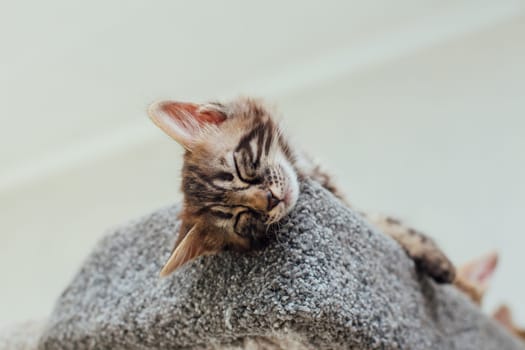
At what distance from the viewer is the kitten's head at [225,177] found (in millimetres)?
857

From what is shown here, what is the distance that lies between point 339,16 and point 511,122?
712mm

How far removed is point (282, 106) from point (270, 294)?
1.81 meters

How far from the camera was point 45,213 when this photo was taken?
8.32ft

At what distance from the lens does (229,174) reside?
2.99 feet

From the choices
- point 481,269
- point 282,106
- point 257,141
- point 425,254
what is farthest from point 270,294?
point 282,106

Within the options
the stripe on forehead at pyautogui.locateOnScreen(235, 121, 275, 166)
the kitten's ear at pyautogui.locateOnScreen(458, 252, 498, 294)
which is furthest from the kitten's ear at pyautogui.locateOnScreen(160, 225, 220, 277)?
the kitten's ear at pyautogui.locateOnScreen(458, 252, 498, 294)

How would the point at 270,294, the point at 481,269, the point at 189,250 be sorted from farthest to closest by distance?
the point at 481,269, the point at 189,250, the point at 270,294

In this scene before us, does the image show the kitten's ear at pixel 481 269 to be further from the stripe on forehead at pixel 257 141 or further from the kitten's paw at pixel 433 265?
the stripe on forehead at pixel 257 141

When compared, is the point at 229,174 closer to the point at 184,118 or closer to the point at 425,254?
the point at 184,118

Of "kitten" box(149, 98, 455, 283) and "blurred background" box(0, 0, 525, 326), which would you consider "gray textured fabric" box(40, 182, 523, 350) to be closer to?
"kitten" box(149, 98, 455, 283)

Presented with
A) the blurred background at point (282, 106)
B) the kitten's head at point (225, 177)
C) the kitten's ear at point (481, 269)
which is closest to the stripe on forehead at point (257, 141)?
the kitten's head at point (225, 177)

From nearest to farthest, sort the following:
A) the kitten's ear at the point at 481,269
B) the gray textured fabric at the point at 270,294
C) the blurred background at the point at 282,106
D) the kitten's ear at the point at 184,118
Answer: the gray textured fabric at the point at 270,294
the kitten's ear at the point at 184,118
the kitten's ear at the point at 481,269
the blurred background at the point at 282,106

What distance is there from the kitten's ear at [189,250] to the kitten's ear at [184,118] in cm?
14

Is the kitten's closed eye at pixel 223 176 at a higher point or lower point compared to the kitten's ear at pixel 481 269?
higher
